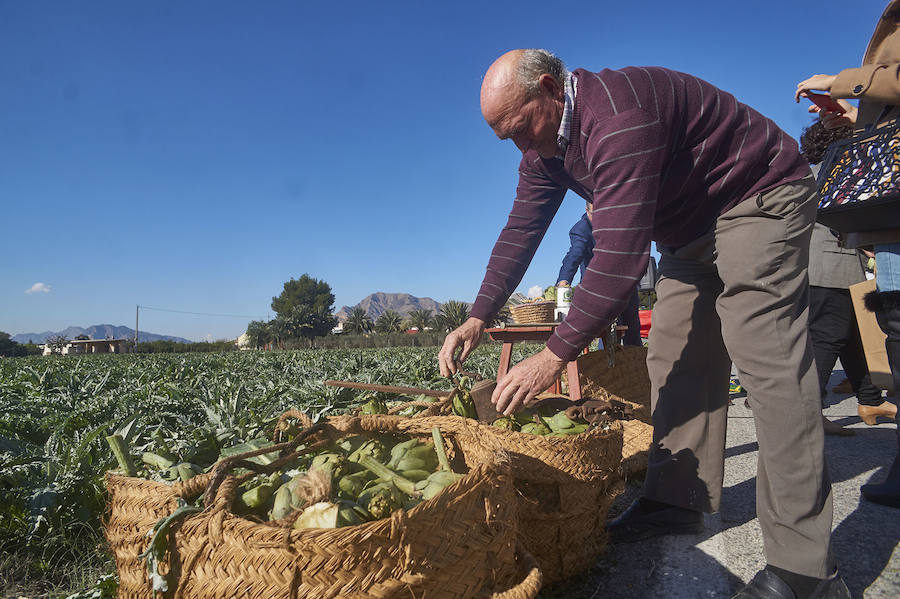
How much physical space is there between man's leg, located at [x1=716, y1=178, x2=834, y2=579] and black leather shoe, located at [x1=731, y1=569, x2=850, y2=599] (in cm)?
4

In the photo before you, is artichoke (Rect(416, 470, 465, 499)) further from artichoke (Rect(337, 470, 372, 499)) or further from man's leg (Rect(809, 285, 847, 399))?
man's leg (Rect(809, 285, 847, 399))

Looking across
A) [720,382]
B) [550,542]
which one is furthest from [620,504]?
[550,542]

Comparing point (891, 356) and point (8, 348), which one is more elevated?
point (8, 348)

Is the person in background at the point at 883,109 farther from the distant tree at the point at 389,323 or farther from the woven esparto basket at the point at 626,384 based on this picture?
the distant tree at the point at 389,323

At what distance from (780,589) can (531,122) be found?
1.92m

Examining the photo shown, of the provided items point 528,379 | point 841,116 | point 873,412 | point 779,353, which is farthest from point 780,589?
point 873,412

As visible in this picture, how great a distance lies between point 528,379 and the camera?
196cm

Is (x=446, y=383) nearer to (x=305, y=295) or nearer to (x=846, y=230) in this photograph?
(x=846, y=230)

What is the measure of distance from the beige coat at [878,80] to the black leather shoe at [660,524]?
64.9 inches

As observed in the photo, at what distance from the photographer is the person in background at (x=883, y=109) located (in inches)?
91.8

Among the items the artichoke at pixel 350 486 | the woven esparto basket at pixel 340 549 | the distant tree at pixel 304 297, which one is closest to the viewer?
the woven esparto basket at pixel 340 549

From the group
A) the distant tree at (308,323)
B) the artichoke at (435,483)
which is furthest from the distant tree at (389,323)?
the artichoke at (435,483)

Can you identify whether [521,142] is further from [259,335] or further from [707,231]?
[259,335]

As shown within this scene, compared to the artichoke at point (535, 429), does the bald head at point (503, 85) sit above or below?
above
